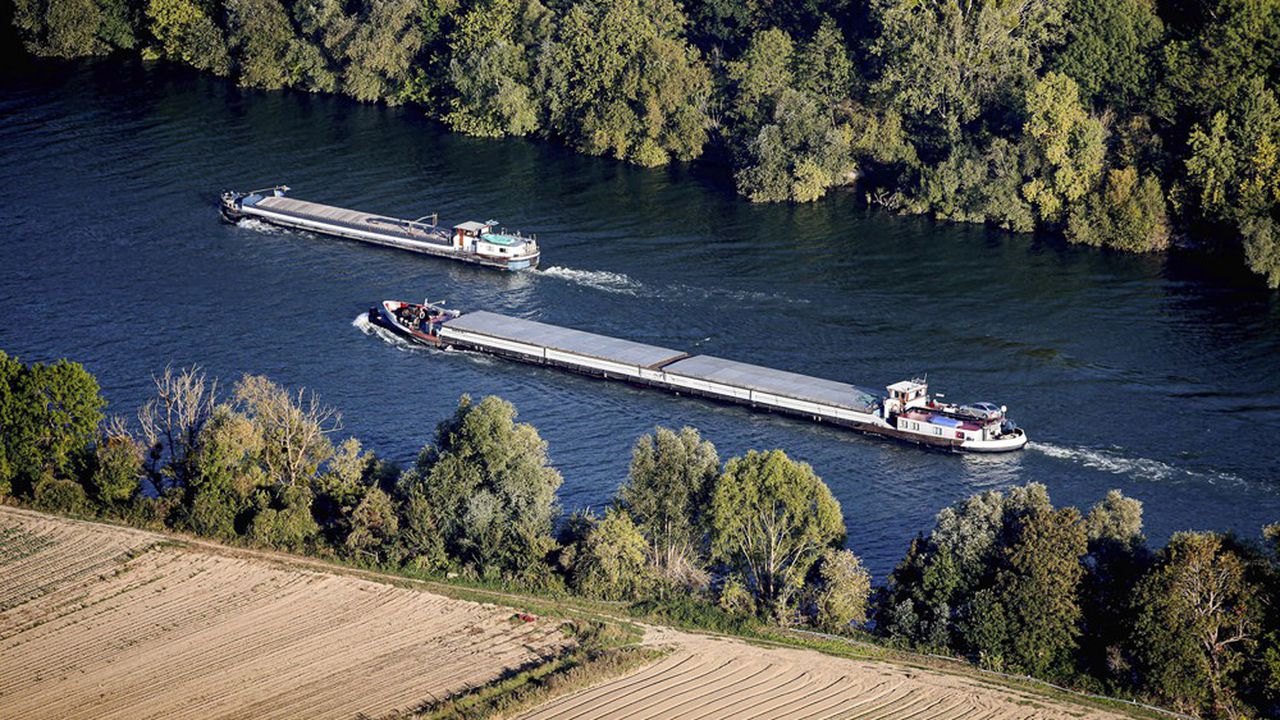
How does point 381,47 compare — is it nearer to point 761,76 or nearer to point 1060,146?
point 761,76

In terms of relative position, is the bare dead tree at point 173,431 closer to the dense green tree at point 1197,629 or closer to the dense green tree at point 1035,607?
the dense green tree at point 1035,607

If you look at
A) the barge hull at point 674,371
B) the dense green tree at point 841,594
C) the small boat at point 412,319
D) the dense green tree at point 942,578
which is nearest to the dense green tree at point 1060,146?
the barge hull at point 674,371

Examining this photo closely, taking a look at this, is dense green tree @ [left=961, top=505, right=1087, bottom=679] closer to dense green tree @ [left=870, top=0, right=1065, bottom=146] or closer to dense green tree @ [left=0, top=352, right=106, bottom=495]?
dense green tree @ [left=0, top=352, right=106, bottom=495]

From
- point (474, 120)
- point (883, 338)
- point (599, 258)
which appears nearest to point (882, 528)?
point (883, 338)

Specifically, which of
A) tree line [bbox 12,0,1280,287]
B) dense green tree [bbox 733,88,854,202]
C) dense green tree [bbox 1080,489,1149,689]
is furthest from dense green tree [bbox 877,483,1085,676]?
dense green tree [bbox 733,88,854,202]

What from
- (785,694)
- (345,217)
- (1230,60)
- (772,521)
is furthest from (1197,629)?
(345,217)

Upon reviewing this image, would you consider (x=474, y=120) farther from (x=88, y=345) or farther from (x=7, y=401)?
(x=7, y=401)
